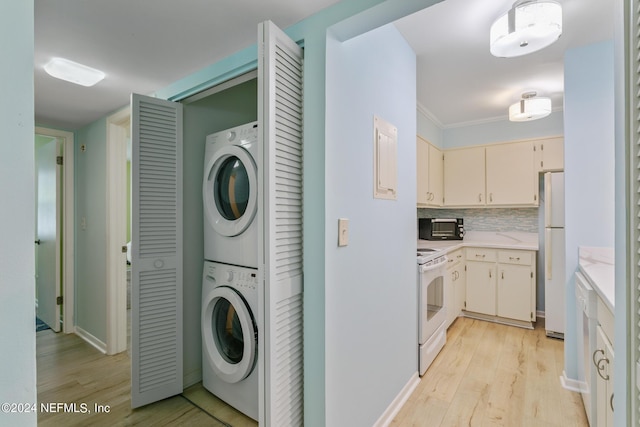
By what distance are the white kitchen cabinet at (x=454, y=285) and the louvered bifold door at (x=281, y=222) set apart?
215 centimetres

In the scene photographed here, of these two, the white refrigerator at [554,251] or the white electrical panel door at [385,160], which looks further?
the white refrigerator at [554,251]

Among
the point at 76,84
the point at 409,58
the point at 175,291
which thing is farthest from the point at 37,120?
the point at 409,58

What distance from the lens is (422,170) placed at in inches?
128

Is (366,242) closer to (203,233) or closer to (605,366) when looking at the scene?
(605,366)

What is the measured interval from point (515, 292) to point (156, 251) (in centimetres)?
356

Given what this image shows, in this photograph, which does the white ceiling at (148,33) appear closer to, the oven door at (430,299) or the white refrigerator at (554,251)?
the oven door at (430,299)

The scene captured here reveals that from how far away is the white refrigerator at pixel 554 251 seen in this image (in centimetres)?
291

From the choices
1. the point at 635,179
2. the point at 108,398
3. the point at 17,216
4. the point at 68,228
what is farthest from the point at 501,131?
the point at 68,228

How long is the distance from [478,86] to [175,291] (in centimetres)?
312

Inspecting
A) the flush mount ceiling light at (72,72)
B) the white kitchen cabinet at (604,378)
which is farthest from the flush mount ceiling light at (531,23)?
the flush mount ceiling light at (72,72)

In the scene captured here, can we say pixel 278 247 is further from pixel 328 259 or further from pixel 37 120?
pixel 37 120

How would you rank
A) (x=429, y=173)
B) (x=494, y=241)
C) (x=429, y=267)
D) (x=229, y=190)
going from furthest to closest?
1. (x=494, y=241)
2. (x=429, y=173)
3. (x=429, y=267)
4. (x=229, y=190)

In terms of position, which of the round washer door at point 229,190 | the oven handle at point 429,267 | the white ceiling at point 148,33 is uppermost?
the white ceiling at point 148,33

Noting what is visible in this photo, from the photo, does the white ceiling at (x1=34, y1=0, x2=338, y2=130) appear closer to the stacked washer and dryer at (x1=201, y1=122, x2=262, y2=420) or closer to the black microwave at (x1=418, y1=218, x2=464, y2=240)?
the stacked washer and dryer at (x1=201, y1=122, x2=262, y2=420)
